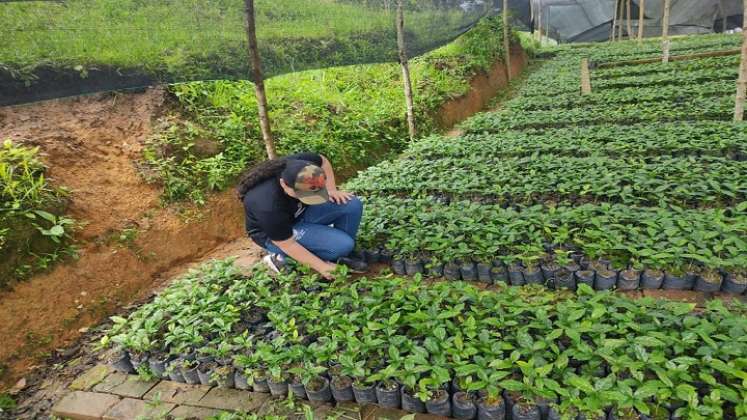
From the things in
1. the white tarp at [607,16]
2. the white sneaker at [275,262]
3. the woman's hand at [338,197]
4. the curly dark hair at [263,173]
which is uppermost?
the white tarp at [607,16]

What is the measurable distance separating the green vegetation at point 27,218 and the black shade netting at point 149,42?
40.0 inches

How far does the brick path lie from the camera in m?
2.49

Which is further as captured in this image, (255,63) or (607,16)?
(607,16)

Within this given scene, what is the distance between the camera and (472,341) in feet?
8.38

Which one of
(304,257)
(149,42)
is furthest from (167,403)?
(149,42)

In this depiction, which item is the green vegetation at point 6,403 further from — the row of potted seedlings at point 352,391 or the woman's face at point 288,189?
the woman's face at point 288,189

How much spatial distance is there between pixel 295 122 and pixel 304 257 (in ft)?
13.3

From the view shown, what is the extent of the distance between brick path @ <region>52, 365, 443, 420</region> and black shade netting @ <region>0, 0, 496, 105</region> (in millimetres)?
2317

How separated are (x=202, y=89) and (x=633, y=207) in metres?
5.83

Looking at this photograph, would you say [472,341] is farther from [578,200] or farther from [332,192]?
[578,200]

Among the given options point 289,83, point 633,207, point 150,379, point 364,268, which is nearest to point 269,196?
point 364,268

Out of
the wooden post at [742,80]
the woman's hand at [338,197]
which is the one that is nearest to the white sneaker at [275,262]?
the woman's hand at [338,197]

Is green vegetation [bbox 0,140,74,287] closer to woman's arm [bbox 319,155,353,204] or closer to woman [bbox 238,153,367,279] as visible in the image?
woman [bbox 238,153,367,279]

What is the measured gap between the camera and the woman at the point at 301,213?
315cm
